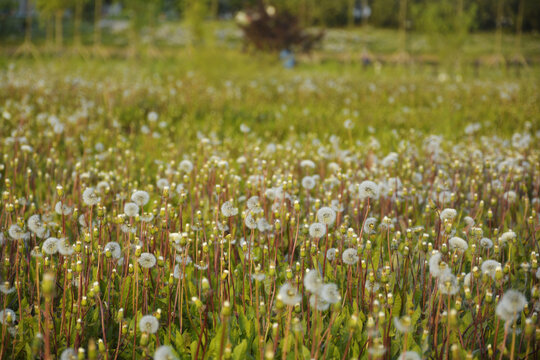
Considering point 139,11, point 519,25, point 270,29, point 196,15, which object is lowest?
point 196,15

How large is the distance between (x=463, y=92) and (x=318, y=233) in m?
9.52

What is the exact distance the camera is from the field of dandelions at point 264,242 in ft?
6.10

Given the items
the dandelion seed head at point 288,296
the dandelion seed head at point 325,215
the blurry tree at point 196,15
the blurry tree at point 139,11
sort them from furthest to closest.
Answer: the blurry tree at point 139,11, the blurry tree at point 196,15, the dandelion seed head at point 325,215, the dandelion seed head at point 288,296

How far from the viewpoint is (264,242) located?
276 centimetres

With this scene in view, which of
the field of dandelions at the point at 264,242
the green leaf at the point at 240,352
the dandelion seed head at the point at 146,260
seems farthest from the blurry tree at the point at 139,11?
the green leaf at the point at 240,352

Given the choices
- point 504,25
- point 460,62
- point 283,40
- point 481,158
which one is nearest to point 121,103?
point 481,158

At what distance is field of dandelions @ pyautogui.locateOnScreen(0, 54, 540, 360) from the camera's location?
1.86 m

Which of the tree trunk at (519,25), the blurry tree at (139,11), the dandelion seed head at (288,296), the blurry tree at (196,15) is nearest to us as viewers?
the dandelion seed head at (288,296)

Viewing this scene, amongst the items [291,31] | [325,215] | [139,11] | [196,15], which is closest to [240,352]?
[325,215]

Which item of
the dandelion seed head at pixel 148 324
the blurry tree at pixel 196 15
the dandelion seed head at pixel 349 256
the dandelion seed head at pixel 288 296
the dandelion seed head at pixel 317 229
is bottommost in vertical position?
the dandelion seed head at pixel 148 324

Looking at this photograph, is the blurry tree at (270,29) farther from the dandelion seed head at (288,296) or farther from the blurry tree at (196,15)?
the dandelion seed head at (288,296)

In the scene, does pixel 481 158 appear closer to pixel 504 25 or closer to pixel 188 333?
pixel 188 333

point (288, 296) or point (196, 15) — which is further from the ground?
point (196, 15)

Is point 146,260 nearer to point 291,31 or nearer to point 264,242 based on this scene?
point 264,242
